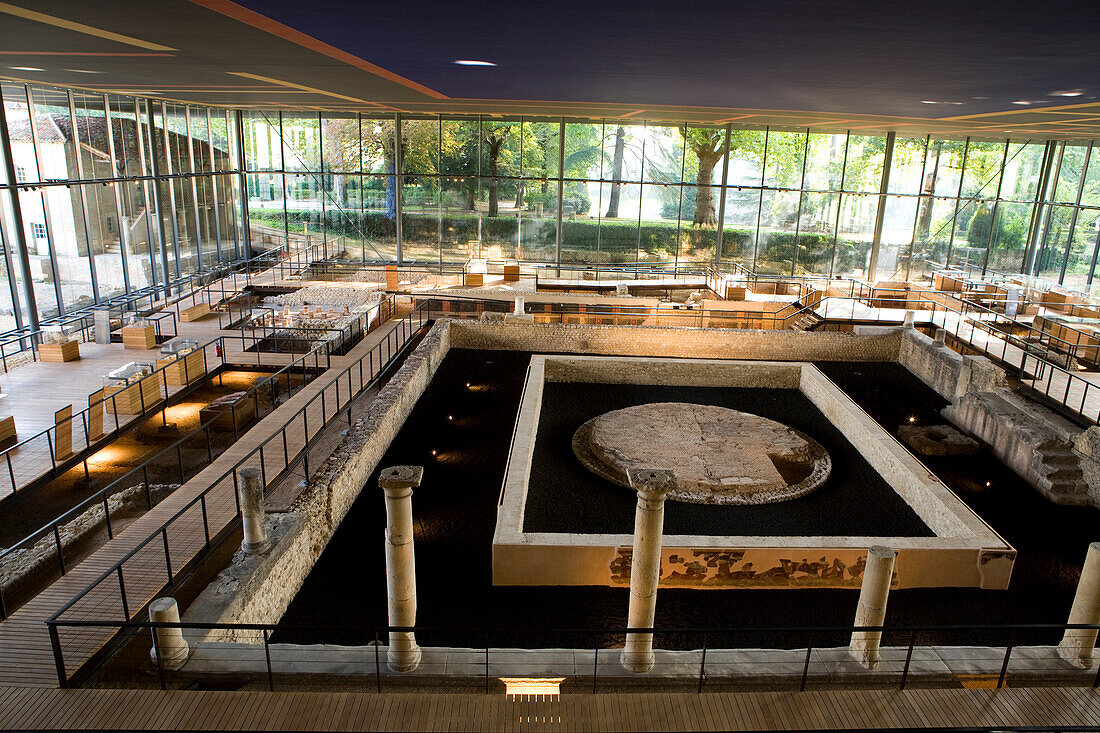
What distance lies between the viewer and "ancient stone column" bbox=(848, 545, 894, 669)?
695cm

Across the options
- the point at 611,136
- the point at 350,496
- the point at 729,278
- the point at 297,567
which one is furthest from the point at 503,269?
the point at 297,567

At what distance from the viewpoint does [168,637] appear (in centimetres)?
607

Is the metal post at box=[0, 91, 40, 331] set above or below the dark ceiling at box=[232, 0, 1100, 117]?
below

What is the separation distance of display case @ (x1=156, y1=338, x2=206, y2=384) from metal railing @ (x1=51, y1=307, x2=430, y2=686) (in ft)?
11.1

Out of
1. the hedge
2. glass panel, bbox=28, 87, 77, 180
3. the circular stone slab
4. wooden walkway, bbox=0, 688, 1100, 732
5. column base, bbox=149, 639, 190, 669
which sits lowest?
the circular stone slab

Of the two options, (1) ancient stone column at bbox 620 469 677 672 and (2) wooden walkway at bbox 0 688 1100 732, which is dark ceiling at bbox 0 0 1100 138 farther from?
(2) wooden walkway at bbox 0 688 1100 732

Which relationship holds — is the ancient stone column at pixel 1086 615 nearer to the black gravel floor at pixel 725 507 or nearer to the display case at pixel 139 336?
the black gravel floor at pixel 725 507

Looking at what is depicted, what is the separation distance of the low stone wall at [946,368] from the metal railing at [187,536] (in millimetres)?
12431

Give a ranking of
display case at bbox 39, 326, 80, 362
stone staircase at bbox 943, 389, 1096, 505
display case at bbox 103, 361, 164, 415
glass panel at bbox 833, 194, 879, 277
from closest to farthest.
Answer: stone staircase at bbox 943, 389, 1096, 505, display case at bbox 103, 361, 164, 415, display case at bbox 39, 326, 80, 362, glass panel at bbox 833, 194, 879, 277

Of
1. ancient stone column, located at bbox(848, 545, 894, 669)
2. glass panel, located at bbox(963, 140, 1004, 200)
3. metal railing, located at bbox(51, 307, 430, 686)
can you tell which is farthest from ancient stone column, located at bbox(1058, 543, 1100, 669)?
glass panel, located at bbox(963, 140, 1004, 200)

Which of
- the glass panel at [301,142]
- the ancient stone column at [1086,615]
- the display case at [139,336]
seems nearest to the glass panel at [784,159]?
the glass panel at [301,142]

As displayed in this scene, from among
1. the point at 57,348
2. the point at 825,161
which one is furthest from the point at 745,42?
the point at 825,161

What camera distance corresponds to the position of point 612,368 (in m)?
16.6

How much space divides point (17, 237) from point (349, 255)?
13209 mm
